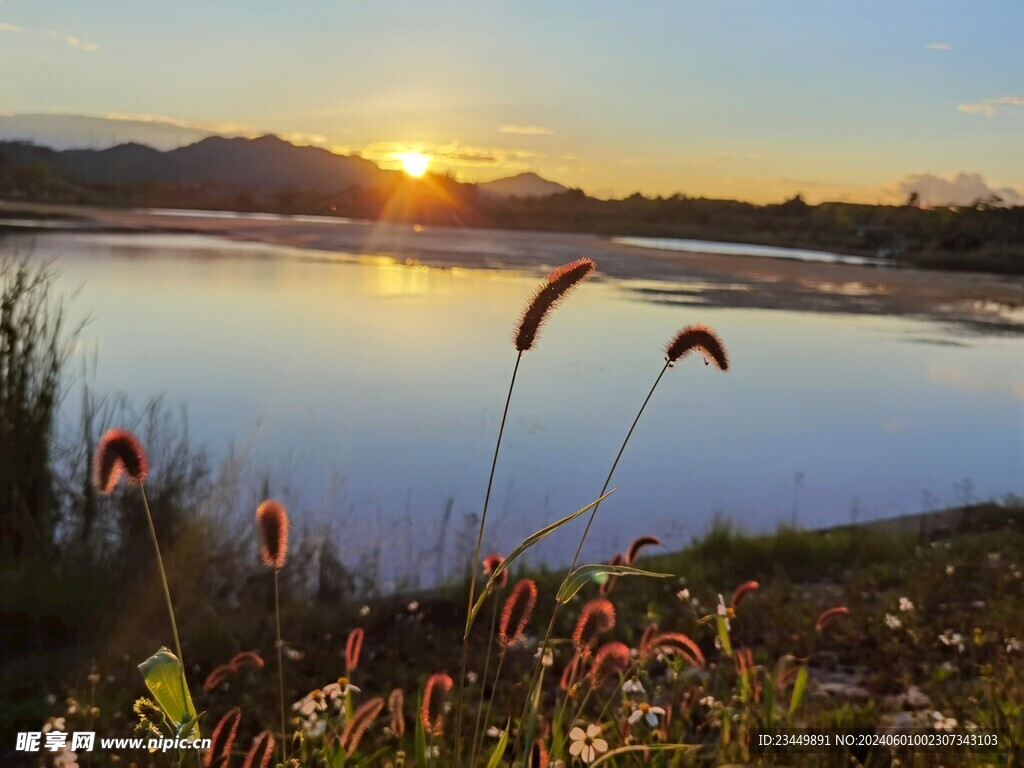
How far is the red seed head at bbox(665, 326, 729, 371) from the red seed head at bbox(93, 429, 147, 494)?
0.99m

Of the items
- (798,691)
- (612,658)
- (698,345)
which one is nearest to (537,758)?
(612,658)

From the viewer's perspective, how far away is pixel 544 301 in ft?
5.90

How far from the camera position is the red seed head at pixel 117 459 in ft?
6.36

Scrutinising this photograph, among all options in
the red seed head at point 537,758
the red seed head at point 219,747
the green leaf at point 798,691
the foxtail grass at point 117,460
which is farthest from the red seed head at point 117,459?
the green leaf at point 798,691

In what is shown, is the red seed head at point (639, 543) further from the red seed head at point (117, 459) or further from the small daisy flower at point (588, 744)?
the red seed head at point (117, 459)

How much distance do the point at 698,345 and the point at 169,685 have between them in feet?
3.64

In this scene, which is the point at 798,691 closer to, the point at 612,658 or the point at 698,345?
the point at 612,658

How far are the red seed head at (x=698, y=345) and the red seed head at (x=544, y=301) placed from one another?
24 centimetres

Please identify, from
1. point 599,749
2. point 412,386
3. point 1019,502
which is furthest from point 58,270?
point 1019,502

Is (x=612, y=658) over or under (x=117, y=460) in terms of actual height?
under

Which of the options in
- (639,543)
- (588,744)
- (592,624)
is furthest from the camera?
(639,543)

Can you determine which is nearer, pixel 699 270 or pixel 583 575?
pixel 583 575

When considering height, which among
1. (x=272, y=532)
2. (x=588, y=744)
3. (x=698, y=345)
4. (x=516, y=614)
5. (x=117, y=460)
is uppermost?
(x=698, y=345)

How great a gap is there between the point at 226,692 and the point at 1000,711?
2487 millimetres
